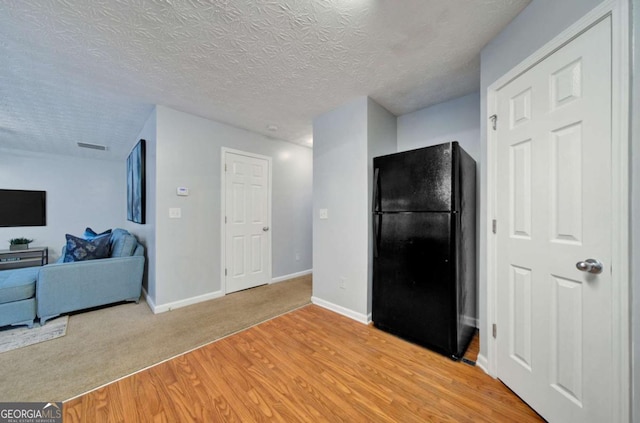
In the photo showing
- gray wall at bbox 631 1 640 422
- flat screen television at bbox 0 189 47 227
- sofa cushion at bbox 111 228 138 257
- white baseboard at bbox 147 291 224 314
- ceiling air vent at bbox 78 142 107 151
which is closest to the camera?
gray wall at bbox 631 1 640 422

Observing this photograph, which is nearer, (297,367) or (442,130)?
(297,367)

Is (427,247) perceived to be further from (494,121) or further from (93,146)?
(93,146)

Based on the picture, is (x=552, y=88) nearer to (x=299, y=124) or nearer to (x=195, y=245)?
(x=299, y=124)

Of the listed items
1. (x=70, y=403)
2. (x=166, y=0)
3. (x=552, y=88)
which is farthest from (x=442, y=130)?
(x=70, y=403)

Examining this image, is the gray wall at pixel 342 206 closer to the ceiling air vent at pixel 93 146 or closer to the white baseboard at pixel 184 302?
the white baseboard at pixel 184 302

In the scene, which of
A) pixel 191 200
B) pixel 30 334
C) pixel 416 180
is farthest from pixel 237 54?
pixel 30 334

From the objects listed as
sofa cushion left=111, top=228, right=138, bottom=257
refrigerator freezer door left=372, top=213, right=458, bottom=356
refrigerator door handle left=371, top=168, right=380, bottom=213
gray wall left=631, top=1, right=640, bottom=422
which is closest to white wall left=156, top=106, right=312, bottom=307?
sofa cushion left=111, top=228, right=138, bottom=257

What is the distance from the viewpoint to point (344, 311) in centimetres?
260

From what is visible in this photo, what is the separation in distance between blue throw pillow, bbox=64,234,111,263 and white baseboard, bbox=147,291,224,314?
90 cm

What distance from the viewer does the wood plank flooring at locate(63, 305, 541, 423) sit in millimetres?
1313

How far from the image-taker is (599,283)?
1.04 m

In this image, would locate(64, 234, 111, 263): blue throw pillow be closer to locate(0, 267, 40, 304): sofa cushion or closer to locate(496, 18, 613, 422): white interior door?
locate(0, 267, 40, 304): sofa cushion

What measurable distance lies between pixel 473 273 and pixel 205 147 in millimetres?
3510

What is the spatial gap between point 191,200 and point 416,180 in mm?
2683
